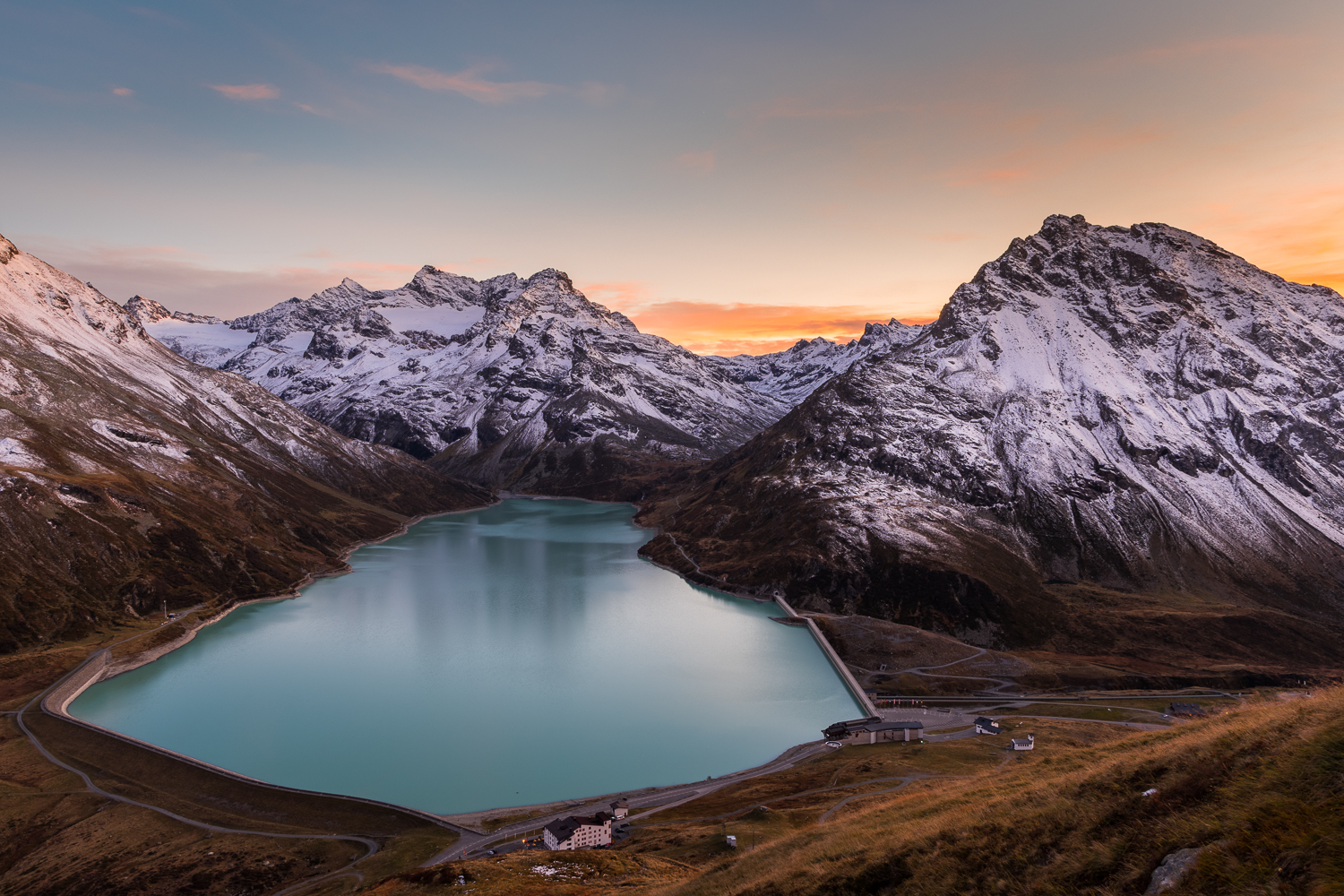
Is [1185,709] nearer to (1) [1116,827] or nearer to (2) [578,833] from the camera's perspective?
(2) [578,833]

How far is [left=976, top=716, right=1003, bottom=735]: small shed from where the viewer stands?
320 feet

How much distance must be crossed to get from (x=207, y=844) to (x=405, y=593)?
10861cm

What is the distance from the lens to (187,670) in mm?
119938

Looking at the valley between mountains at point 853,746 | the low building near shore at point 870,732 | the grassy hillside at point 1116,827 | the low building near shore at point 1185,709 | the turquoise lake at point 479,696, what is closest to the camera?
the grassy hillside at point 1116,827

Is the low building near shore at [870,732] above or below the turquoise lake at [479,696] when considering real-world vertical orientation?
below

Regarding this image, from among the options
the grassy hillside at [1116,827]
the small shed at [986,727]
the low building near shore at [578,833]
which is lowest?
the small shed at [986,727]

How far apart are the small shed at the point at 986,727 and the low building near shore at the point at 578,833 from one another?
60.7 m

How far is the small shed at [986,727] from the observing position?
97.4 meters

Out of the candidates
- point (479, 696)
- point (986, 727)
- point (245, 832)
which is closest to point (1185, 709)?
point (986, 727)

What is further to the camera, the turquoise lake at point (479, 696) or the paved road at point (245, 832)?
the turquoise lake at point (479, 696)

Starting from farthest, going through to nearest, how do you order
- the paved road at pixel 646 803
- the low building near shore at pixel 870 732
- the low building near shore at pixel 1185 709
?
the low building near shore at pixel 1185 709 → the low building near shore at pixel 870 732 → the paved road at pixel 646 803

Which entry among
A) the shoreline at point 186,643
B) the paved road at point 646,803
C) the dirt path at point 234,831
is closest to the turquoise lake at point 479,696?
the shoreline at point 186,643

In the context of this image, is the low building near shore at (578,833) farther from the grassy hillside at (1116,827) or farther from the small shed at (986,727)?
the small shed at (986,727)

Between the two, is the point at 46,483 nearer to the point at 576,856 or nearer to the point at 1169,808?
the point at 576,856
